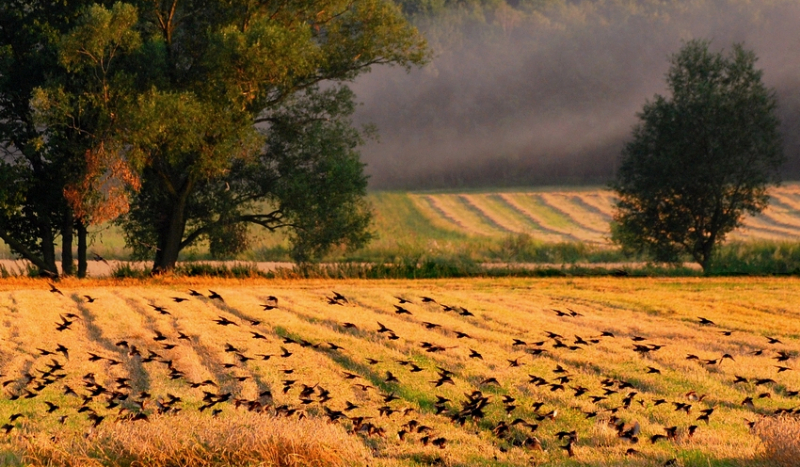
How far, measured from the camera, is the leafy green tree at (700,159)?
5291cm

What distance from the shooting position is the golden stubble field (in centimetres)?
1107

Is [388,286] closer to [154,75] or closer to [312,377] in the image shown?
[154,75]

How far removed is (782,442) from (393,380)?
7674 mm

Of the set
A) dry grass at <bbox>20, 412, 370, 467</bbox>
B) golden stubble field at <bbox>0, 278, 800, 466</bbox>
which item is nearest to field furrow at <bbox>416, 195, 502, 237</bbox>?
golden stubble field at <bbox>0, 278, 800, 466</bbox>

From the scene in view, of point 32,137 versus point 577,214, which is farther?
point 577,214

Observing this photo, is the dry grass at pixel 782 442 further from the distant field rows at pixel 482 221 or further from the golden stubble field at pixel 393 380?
the distant field rows at pixel 482 221

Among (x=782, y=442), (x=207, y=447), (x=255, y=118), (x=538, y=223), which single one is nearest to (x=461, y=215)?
(x=538, y=223)

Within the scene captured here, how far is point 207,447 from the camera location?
418 inches

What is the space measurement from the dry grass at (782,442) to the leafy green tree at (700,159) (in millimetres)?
43267

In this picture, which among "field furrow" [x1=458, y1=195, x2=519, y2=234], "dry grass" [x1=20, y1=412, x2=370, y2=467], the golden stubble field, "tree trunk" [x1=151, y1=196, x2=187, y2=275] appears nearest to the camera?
"dry grass" [x1=20, y1=412, x2=370, y2=467]

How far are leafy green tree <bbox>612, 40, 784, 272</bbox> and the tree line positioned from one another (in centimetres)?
1980

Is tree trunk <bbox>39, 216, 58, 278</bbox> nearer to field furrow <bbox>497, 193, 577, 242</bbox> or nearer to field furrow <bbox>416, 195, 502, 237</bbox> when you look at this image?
field furrow <bbox>497, 193, 577, 242</bbox>

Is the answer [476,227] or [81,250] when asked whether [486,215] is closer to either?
[476,227]

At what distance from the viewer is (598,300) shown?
107 ft
